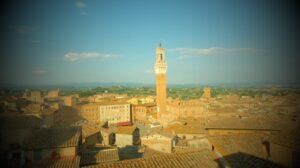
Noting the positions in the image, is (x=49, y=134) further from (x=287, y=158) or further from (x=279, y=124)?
(x=279, y=124)

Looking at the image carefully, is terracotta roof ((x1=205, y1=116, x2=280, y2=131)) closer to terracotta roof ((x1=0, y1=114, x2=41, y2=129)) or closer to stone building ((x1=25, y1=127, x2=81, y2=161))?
stone building ((x1=25, y1=127, x2=81, y2=161))

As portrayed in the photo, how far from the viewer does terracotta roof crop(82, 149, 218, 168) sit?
18.3 ft

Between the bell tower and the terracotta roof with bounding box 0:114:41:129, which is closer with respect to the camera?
the terracotta roof with bounding box 0:114:41:129

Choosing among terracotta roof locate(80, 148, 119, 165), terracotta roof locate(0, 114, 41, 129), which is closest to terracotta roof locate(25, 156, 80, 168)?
terracotta roof locate(80, 148, 119, 165)

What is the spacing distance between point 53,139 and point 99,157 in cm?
240

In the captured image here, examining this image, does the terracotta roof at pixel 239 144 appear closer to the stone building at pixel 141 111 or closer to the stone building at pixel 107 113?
the stone building at pixel 107 113

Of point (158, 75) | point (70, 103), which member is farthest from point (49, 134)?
point (70, 103)

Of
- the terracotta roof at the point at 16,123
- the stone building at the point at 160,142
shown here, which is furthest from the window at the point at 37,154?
the stone building at the point at 160,142

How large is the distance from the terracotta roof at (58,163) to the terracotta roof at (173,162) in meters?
3.64

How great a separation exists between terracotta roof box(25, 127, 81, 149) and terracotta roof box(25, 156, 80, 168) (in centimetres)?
60

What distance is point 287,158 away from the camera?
7625 millimetres

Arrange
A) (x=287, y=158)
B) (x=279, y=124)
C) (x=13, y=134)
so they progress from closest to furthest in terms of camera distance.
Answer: (x=287, y=158) → (x=13, y=134) → (x=279, y=124)

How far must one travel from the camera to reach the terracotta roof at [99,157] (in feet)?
32.4

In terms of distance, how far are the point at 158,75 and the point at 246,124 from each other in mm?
21820
